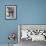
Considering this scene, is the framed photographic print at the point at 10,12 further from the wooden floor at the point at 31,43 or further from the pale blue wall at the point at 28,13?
the wooden floor at the point at 31,43

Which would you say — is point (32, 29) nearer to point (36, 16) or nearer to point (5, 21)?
point (36, 16)

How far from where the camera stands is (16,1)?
4.71 meters

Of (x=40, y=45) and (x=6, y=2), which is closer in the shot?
(x=40, y=45)

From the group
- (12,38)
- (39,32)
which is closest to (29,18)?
(39,32)

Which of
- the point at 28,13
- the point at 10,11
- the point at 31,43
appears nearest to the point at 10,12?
the point at 10,11

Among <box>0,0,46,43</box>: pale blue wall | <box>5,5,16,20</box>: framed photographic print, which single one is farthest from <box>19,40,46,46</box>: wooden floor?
<box>5,5,16,20</box>: framed photographic print

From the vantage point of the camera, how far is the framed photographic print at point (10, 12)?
4684 mm

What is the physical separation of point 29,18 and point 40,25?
46 cm

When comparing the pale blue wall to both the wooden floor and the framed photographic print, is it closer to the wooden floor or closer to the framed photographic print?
the framed photographic print

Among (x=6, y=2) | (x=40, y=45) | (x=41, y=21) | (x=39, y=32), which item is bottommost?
(x=40, y=45)

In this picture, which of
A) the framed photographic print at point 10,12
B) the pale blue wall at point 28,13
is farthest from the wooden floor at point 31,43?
the framed photographic print at point 10,12

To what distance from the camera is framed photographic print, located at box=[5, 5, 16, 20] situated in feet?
15.4

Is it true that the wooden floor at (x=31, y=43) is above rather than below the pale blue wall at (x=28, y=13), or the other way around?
below

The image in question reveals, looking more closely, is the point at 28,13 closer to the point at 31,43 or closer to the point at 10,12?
the point at 10,12
